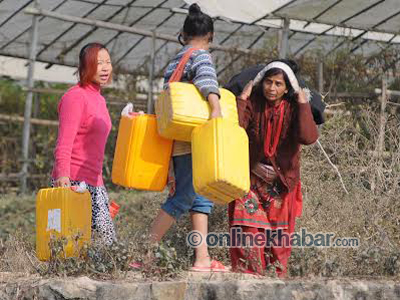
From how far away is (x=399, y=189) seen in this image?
6418 mm

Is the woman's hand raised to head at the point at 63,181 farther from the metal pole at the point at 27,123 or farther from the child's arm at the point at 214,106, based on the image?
the metal pole at the point at 27,123

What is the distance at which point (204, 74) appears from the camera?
5.29m

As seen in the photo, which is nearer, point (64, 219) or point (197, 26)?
point (64, 219)

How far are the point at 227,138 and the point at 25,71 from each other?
34.5ft

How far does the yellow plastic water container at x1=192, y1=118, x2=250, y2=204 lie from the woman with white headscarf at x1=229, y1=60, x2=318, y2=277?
0.47 m

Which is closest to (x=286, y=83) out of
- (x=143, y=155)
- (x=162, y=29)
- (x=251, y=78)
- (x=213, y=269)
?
(x=251, y=78)

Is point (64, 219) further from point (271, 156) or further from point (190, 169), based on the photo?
point (271, 156)

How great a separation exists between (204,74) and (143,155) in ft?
1.76

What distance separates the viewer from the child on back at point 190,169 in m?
5.42

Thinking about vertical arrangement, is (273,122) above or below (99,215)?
above

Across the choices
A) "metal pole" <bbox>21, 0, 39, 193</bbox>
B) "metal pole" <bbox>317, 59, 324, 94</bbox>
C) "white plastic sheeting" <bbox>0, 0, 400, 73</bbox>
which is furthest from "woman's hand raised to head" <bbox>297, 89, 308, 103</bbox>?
"metal pole" <bbox>21, 0, 39, 193</bbox>

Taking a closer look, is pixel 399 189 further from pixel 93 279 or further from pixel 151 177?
pixel 93 279

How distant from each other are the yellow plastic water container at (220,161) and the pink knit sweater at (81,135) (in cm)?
87

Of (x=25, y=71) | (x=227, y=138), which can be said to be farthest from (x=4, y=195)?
(x=227, y=138)
